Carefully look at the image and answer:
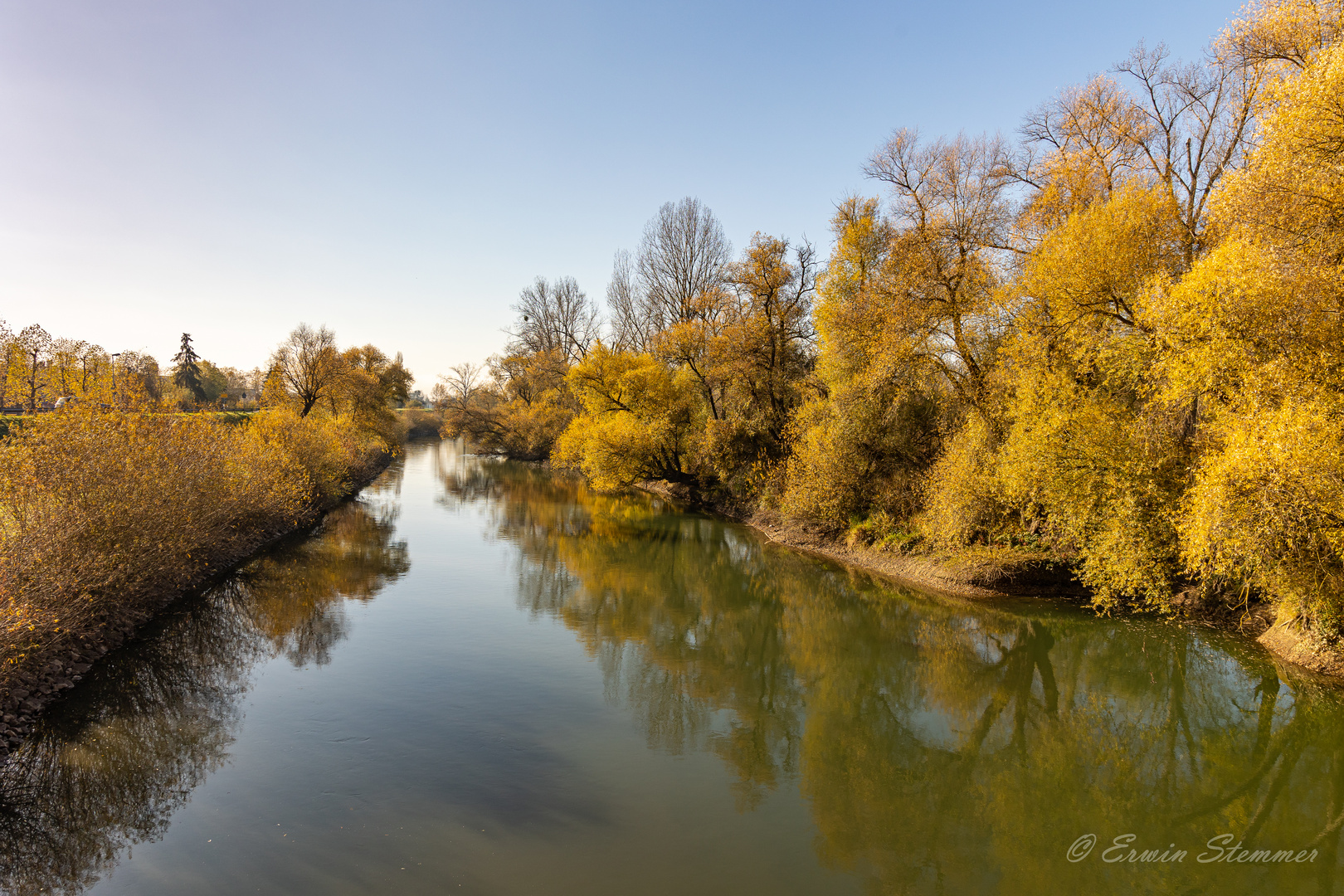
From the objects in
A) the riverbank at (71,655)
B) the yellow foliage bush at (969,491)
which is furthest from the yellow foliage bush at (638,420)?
the riverbank at (71,655)

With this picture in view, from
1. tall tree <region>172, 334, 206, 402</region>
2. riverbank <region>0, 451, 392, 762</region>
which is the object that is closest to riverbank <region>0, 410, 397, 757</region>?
riverbank <region>0, 451, 392, 762</region>

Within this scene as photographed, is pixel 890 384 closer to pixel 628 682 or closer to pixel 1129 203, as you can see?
pixel 1129 203

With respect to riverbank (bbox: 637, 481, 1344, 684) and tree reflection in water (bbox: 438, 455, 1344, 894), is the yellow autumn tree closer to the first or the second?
riverbank (bbox: 637, 481, 1344, 684)

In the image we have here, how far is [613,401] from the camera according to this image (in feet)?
102

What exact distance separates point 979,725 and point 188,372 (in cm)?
7456

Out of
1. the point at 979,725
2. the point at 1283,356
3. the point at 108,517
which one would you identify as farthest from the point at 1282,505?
the point at 108,517

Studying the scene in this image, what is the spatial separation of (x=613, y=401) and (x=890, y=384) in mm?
15247

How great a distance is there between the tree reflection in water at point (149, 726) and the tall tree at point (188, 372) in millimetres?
56167

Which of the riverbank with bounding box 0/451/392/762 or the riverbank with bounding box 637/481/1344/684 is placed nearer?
the riverbank with bounding box 0/451/392/762

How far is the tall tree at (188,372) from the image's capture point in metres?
62.1

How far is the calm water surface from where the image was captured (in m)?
6.62

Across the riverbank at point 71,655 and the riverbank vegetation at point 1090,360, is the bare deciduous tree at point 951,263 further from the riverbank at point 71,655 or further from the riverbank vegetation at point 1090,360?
the riverbank at point 71,655

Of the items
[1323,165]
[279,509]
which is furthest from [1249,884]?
[279,509]

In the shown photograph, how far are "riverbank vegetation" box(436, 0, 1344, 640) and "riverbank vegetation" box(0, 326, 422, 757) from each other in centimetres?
1419
